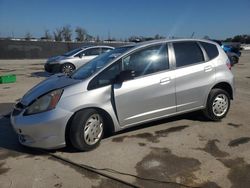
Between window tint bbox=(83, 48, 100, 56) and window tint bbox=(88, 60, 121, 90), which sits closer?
window tint bbox=(88, 60, 121, 90)

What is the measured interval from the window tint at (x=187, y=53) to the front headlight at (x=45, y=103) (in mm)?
2186

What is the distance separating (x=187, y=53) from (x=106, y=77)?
1689mm

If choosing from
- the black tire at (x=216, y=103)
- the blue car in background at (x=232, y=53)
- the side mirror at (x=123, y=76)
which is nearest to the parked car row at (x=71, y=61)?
the blue car in background at (x=232, y=53)

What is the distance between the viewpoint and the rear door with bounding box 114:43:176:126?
4.92 meters

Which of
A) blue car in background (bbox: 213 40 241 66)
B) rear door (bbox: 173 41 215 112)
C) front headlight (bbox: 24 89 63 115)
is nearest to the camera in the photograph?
front headlight (bbox: 24 89 63 115)

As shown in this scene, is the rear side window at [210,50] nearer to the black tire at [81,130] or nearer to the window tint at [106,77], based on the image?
the window tint at [106,77]

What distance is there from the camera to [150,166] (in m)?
4.10

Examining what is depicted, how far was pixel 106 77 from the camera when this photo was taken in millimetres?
4879

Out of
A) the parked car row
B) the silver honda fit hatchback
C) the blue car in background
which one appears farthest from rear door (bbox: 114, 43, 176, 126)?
the blue car in background

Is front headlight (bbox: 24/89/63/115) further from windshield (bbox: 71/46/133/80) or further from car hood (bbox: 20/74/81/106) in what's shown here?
windshield (bbox: 71/46/133/80)

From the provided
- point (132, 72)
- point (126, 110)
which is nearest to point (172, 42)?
point (132, 72)

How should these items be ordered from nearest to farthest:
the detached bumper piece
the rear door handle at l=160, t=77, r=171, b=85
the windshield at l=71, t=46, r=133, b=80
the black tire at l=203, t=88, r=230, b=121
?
the windshield at l=71, t=46, r=133, b=80 < the rear door handle at l=160, t=77, r=171, b=85 < the black tire at l=203, t=88, r=230, b=121 < the detached bumper piece

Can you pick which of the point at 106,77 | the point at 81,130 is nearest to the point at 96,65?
the point at 106,77

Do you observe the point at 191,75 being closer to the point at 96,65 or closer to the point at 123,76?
the point at 123,76
